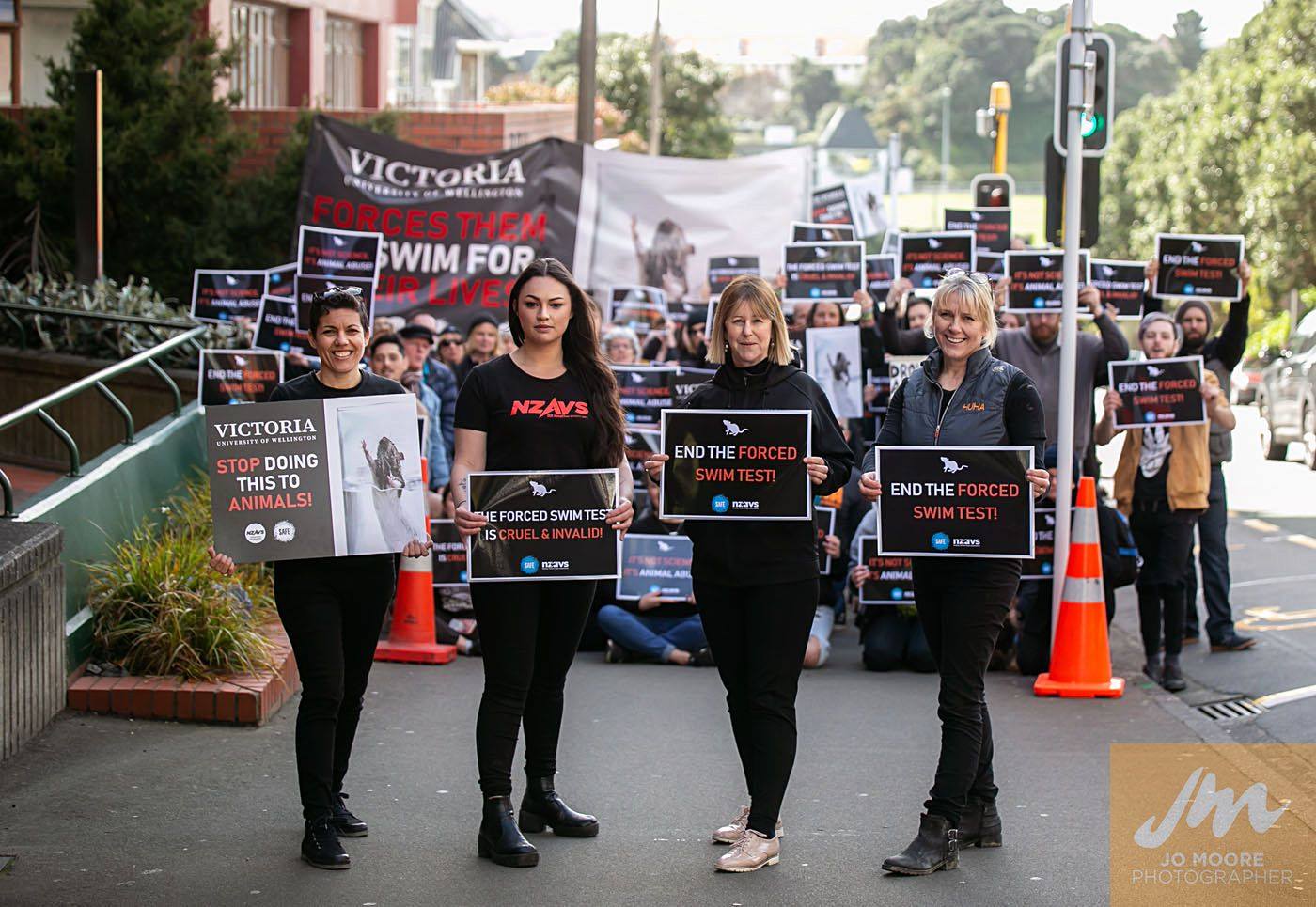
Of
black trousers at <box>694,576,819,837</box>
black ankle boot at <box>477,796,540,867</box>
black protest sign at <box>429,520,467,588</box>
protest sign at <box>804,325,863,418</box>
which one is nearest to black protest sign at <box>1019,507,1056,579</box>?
protest sign at <box>804,325,863,418</box>

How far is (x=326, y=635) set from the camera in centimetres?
583

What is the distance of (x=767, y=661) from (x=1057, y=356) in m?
5.05

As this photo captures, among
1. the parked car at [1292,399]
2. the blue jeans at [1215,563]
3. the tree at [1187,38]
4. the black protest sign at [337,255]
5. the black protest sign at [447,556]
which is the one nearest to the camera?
the blue jeans at [1215,563]

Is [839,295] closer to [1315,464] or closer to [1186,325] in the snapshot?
[1186,325]

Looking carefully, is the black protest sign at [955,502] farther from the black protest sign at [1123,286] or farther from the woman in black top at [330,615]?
the black protest sign at [1123,286]

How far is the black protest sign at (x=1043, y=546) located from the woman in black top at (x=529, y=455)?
4256 mm

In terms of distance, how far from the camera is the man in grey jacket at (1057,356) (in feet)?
33.4

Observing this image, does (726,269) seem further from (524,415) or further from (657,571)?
(524,415)

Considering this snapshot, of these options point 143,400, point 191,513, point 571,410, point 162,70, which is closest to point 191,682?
point 191,513

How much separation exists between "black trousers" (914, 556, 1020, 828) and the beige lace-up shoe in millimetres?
563

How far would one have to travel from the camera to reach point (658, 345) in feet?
47.0

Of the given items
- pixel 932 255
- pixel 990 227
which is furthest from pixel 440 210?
pixel 932 255

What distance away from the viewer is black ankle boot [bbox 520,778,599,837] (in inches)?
244

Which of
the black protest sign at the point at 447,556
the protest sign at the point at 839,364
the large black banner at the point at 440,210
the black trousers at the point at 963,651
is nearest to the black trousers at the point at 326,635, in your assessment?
the black trousers at the point at 963,651
